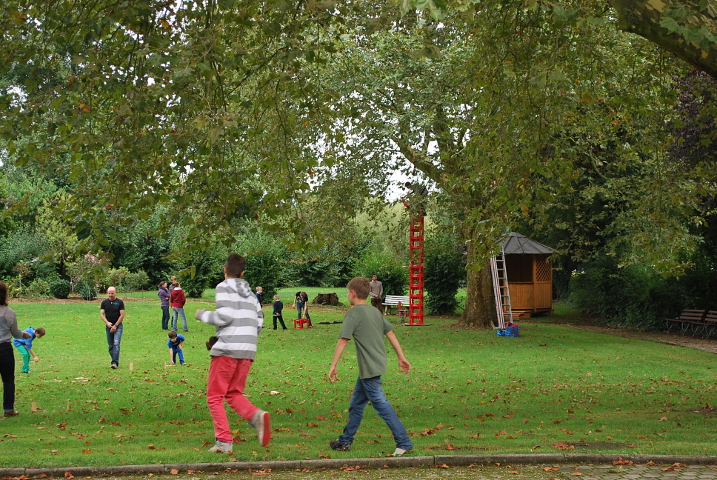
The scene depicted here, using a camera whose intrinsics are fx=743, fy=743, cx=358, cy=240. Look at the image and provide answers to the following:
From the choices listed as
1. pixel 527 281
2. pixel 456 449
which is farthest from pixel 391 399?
pixel 527 281

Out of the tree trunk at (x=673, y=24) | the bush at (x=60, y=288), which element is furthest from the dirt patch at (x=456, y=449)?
the bush at (x=60, y=288)

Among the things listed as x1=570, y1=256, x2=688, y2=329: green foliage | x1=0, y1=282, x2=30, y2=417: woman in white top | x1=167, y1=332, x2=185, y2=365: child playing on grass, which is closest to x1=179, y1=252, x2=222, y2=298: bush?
x1=570, y1=256, x2=688, y2=329: green foliage

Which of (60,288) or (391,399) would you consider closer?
(391,399)

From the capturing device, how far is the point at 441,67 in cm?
2023

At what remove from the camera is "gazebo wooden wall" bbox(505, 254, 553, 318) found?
33.2 meters

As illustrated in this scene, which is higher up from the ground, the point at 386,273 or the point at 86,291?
the point at 386,273

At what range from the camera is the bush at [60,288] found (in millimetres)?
35825

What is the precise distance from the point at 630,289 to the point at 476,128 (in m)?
18.5

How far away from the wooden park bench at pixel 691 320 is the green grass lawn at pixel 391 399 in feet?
13.1

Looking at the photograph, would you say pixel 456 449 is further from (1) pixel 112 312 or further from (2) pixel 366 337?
(1) pixel 112 312

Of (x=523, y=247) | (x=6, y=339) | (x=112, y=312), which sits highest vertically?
(x=523, y=247)

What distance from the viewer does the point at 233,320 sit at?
23.4 ft

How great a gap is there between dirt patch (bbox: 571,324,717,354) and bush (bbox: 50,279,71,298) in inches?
937

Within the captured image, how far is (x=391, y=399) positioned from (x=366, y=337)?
487 cm
